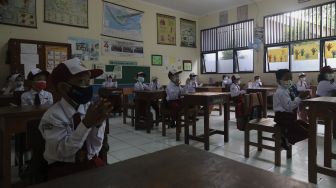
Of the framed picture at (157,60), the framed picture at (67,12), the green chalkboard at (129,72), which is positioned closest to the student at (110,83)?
the green chalkboard at (129,72)

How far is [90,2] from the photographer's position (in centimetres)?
694

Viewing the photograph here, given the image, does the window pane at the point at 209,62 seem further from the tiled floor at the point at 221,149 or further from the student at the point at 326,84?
the student at the point at 326,84

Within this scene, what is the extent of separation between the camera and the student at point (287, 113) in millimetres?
2744

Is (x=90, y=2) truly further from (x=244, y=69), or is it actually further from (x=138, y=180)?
(x=138, y=180)

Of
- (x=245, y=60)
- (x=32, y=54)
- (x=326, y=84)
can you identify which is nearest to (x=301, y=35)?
(x=245, y=60)

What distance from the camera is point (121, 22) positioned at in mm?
7676

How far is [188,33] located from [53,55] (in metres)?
5.82

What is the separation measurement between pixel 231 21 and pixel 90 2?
17.4 ft

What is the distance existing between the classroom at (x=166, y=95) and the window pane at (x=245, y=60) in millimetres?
39

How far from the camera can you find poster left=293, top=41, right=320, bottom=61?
6.93 metres

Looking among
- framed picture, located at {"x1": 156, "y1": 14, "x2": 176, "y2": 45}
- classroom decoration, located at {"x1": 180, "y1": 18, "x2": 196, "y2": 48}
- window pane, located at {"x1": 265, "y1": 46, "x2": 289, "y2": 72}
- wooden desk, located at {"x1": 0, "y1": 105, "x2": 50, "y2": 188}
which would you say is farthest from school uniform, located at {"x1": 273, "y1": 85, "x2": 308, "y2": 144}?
classroom decoration, located at {"x1": 180, "y1": 18, "x2": 196, "y2": 48}

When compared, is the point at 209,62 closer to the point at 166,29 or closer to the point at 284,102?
the point at 166,29

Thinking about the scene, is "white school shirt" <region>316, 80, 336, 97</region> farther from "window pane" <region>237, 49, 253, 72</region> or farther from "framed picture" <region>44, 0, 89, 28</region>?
"framed picture" <region>44, 0, 89, 28</region>

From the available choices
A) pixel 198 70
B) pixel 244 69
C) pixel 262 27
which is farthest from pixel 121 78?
pixel 262 27
